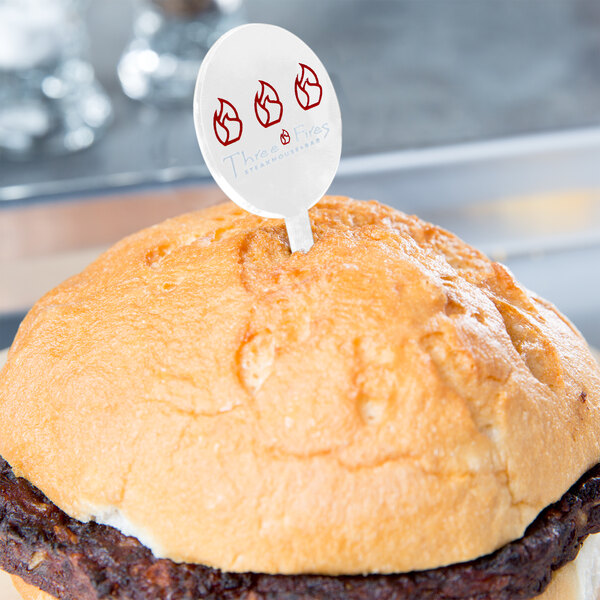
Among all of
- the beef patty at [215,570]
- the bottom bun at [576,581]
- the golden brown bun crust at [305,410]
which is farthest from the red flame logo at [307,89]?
the bottom bun at [576,581]

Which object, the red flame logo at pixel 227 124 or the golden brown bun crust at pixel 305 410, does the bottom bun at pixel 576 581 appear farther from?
the red flame logo at pixel 227 124

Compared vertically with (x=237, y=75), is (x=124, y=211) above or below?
below


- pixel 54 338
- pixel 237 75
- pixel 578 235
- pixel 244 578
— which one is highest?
pixel 237 75

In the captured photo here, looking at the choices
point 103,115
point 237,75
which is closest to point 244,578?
point 237,75

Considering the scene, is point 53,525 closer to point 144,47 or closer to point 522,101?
point 144,47

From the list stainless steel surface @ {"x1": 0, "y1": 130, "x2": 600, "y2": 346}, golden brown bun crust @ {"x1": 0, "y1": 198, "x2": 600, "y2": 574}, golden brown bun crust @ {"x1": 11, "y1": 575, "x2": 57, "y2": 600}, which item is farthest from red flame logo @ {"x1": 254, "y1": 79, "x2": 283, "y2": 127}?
stainless steel surface @ {"x1": 0, "y1": 130, "x2": 600, "y2": 346}

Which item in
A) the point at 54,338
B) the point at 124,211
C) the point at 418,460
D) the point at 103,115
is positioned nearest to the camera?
the point at 418,460
